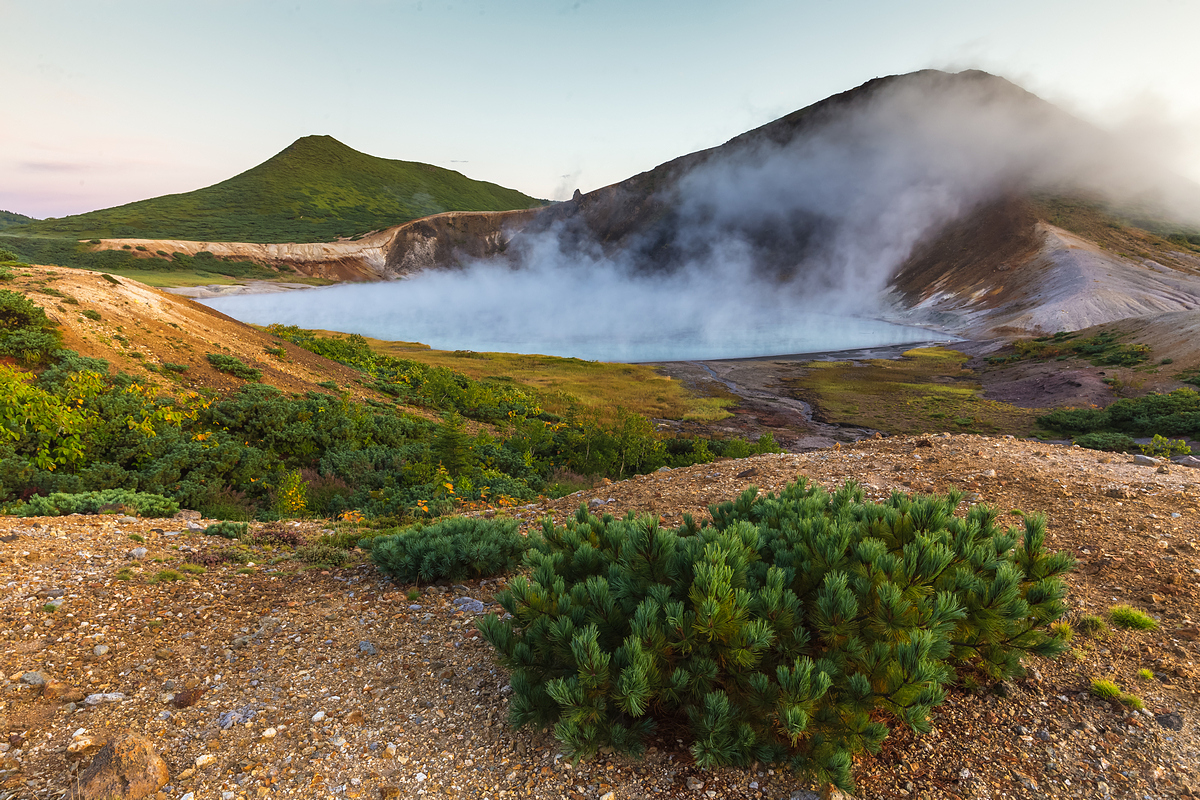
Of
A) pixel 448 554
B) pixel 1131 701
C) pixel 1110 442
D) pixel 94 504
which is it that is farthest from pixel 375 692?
pixel 1110 442

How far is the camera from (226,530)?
7711mm

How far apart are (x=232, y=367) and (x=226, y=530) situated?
13134 millimetres

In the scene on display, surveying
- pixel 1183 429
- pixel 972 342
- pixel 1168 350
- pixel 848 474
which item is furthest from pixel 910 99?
pixel 848 474

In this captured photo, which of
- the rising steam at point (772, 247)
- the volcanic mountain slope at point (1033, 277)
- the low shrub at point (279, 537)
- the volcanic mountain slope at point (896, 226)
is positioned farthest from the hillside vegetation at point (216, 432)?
the volcanic mountain slope at point (896, 226)

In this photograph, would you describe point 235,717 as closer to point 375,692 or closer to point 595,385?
point 375,692

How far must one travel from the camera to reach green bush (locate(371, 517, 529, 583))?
253 inches

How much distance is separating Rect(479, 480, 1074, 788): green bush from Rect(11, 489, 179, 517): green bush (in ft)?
25.3

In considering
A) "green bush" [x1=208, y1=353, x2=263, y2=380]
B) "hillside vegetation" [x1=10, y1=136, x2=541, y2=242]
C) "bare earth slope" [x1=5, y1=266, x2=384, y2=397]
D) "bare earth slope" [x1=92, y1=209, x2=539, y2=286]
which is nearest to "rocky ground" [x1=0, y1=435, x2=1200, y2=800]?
"bare earth slope" [x1=5, y1=266, x2=384, y2=397]

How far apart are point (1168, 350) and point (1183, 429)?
25951 millimetres

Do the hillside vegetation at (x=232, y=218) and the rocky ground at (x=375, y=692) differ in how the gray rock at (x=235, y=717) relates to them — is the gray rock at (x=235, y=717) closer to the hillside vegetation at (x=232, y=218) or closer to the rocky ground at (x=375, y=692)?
the rocky ground at (x=375, y=692)

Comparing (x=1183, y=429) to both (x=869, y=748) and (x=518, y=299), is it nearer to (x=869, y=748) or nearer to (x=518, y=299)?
(x=869, y=748)

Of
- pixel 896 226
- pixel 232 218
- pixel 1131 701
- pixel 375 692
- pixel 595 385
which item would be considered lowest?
pixel 595 385

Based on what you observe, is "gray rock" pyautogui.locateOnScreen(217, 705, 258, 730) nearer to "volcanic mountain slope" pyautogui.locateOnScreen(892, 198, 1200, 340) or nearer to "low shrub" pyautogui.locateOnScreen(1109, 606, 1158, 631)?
"low shrub" pyautogui.locateOnScreen(1109, 606, 1158, 631)

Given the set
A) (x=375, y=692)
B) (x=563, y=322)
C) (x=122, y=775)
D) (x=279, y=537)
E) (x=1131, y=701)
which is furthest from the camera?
(x=563, y=322)
